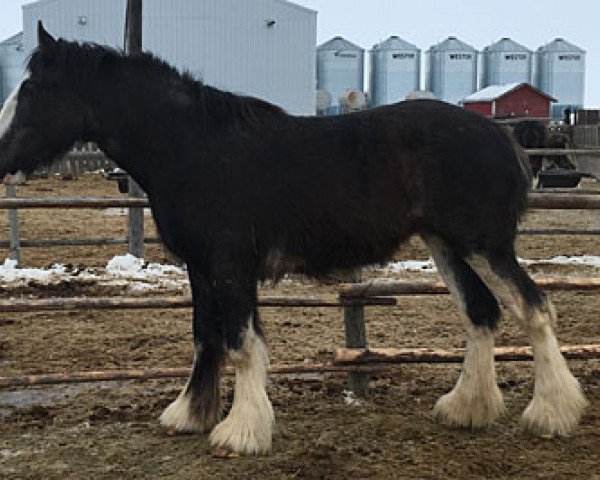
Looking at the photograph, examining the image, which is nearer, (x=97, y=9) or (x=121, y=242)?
(x=121, y=242)

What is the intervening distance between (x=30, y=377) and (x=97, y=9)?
2076 cm

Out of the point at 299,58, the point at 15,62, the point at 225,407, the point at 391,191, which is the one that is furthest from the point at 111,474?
the point at 15,62

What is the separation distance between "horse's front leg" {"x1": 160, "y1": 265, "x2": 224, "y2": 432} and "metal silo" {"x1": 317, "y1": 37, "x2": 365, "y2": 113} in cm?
3074

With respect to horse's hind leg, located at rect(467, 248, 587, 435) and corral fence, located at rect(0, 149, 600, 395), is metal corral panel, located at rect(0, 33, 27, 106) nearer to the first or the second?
corral fence, located at rect(0, 149, 600, 395)

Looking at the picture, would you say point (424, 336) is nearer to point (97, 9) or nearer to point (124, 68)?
point (124, 68)

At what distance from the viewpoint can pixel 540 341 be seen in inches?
144

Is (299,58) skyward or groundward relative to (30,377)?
skyward

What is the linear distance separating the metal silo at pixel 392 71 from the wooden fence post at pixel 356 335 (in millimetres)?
30678

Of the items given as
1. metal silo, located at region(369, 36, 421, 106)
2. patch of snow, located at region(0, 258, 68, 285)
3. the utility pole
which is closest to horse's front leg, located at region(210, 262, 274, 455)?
patch of snow, located at region(0, 258, 68, 285)

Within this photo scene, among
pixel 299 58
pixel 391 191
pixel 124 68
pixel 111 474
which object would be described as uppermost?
pixel 299 58

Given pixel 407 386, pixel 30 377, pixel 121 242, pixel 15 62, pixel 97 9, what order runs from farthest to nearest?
pixel 15 62 < pixel 97 9 < pixel 121 242 < pixel 407 386 < pixel 30 377

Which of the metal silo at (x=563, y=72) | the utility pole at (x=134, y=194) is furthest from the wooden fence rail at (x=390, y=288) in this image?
the metal silo at (x=563, y=72)

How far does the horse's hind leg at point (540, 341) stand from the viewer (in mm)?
3600

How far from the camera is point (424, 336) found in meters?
5.50
